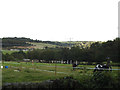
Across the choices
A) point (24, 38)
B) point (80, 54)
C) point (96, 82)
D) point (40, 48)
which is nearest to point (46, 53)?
point (40, 48)

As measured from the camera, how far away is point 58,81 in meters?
9.19

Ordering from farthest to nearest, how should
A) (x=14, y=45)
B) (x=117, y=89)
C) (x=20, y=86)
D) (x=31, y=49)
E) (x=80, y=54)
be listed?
(x=31, y=49) → (x=80, y=54) → (x=14, y=45) → (x=117, y=89) → (x=20, y=86)

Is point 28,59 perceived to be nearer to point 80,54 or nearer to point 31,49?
point 31,49

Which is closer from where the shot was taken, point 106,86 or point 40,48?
point 106,86

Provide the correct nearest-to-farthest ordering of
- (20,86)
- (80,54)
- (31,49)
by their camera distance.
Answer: (20,86)
(80,54)
(31,49)

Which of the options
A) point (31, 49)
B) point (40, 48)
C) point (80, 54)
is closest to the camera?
point (80, 54)

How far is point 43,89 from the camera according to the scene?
8445 mm

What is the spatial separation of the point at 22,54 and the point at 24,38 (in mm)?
5007

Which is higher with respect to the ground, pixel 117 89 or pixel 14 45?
pixel 14 45

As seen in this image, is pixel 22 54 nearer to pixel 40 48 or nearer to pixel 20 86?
pixel 40 48

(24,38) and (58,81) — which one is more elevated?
(24,38)

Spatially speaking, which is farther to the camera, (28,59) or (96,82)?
(28,59)

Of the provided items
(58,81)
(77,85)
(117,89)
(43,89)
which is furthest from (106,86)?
(43,89)

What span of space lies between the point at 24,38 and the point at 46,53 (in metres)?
6.11
